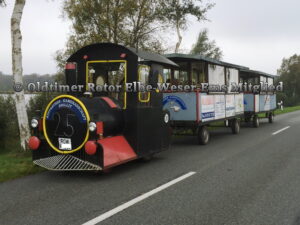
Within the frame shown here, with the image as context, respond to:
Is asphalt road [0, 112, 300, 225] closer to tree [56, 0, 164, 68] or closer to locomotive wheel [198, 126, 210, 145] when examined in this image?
locomotive wheel [198, 126, 210, 145]

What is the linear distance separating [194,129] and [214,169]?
4221 millimetres

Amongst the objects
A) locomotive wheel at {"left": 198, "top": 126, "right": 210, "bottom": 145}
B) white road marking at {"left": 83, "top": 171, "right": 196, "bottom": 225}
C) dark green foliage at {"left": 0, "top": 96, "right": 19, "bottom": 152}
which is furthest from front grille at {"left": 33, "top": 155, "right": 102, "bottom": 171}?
→ dark green foliage at {"left": 0, "top": 96, "right": 19, "bottom": 152}

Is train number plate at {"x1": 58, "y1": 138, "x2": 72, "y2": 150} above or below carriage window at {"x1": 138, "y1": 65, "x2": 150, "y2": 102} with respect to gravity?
below

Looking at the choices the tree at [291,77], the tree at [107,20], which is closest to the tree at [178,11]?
the tree at [107,20]

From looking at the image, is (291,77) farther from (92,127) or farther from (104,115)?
(92,127)

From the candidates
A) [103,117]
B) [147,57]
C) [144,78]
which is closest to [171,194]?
[103,117]

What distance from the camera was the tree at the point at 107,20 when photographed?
17578 millimetres

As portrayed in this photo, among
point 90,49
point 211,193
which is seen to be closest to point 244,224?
point 211,193

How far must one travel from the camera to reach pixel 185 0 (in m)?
20.3

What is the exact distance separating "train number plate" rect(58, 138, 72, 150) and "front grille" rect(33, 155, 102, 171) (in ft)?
0.58

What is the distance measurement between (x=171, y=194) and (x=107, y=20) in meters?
13.4

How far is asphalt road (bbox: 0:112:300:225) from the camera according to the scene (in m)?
4.67

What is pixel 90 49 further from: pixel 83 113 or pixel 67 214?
pixel 67 214

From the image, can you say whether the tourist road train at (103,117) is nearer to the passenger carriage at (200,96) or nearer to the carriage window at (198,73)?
the passenger carriage at (200,96)
